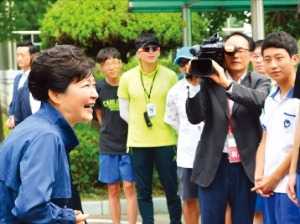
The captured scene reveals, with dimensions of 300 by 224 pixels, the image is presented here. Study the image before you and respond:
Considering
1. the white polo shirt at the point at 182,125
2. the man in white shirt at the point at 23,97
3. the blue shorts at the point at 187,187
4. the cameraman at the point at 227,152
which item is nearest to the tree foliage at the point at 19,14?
the man in white shirt at the point at 23,97

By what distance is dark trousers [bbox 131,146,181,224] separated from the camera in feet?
23.7

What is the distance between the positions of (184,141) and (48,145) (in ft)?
13.0

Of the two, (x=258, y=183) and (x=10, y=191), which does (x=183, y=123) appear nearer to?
(x=258, y=183)

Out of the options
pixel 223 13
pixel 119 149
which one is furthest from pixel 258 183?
pixel 223 13

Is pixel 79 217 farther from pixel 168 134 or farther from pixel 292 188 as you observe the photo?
pixel 168 134

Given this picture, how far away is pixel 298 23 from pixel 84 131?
4.58 metres

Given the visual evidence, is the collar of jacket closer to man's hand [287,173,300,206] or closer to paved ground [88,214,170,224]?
man's hand [287,173,300,206]

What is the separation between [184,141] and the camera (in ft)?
22.3

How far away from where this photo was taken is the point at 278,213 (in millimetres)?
4695

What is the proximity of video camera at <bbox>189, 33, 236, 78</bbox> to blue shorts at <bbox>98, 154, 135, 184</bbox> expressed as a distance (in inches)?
101

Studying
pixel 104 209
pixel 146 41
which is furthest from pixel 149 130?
pixel 104 209

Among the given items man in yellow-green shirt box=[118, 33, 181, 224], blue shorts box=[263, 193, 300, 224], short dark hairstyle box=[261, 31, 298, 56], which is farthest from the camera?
man in yellow-green shirt box=[118, 33, 181, 224]

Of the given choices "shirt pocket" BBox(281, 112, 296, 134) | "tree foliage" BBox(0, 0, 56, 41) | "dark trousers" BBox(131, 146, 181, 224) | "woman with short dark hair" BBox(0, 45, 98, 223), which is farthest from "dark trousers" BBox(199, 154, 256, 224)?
"tree foliage" BBox(0, 0, 56, 41)

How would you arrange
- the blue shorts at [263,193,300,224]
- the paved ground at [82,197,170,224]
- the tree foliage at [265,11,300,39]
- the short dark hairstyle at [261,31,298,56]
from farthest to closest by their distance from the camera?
the tree foliage at [265,11,300,39] < the paved ground at [82,197,170,224] < the short dark hairstyle at [261,31,298,56] < the blue shorts at [263,193,300,224]
